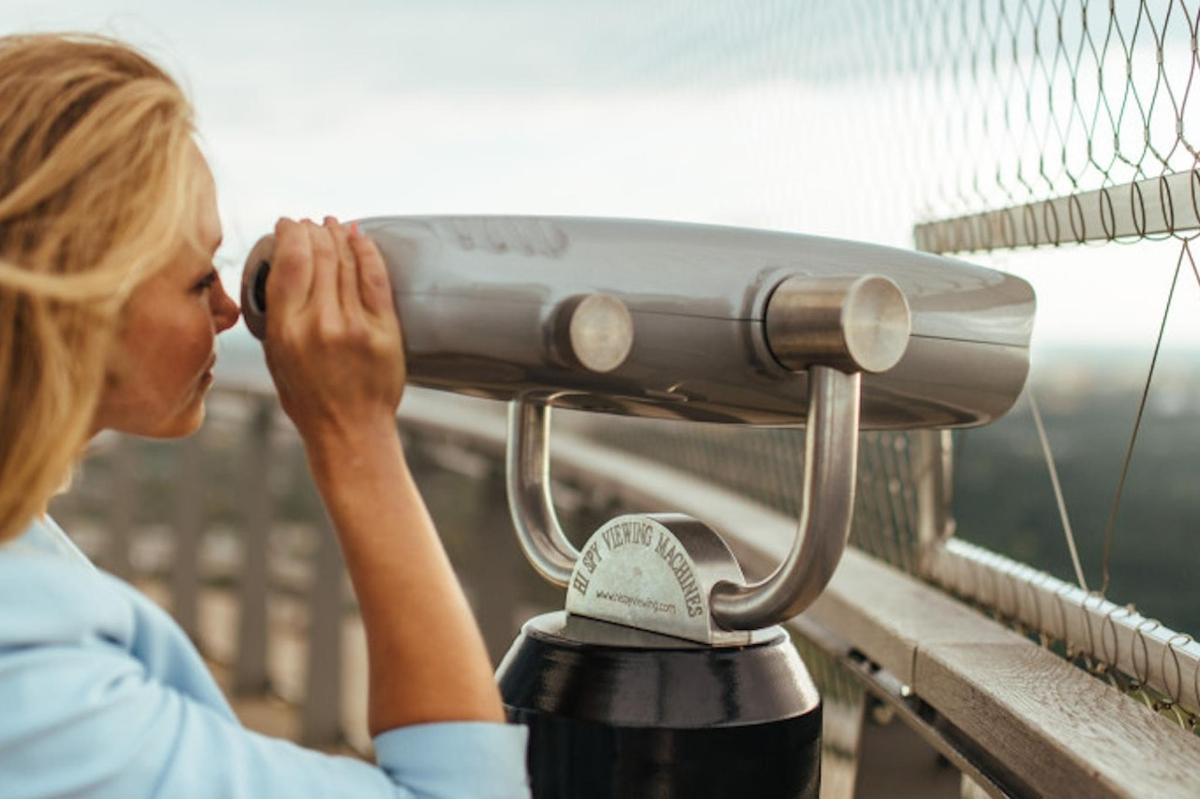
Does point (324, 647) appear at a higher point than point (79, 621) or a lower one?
lower

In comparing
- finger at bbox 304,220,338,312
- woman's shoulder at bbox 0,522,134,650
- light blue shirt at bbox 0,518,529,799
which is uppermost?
finger at bbox 304,220,338,312

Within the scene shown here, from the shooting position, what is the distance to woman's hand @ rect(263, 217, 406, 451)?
0.82 meters

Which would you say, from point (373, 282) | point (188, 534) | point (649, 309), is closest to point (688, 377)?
point (649, 309)

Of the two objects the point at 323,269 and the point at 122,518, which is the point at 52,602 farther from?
the point at 122,518

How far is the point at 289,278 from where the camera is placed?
2.72 ft

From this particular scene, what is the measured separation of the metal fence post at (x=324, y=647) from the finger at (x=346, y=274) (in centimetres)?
319

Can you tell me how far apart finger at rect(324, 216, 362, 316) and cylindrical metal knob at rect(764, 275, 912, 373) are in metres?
0.24

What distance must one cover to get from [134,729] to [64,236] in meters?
0.25

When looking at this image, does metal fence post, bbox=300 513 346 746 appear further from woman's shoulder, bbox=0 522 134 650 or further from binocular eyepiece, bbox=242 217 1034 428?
woman's shoulder, bbox=0 522 134 650

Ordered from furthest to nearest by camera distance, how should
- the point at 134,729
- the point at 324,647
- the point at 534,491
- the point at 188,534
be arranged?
the point at 188,534 → the point at 324,647 → the point at 534,491 → the point at 134,729

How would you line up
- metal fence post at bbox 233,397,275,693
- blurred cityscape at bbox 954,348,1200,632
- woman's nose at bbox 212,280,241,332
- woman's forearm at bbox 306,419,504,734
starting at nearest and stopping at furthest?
woman's forearm at bbox 306,419,504,734 < woman's nose at bbox 212,280,241,332 < blurred cityscape at bbox 954,348,1200,632 < metal fence post at bbox 233,397,275,693

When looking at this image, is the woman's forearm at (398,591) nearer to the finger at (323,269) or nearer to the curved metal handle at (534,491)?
the finger at (323,269)

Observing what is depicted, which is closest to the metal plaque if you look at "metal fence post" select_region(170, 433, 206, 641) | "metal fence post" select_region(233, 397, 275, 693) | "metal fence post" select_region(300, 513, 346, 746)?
"metal fence post" select_region(300, 513, 346, 746)

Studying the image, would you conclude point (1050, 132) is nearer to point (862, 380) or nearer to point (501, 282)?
point (862, 380)
